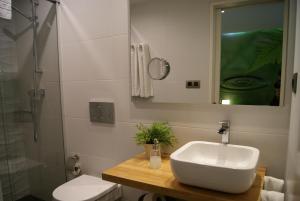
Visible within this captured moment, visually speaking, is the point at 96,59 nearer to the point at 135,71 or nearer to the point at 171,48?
the point at 135,71

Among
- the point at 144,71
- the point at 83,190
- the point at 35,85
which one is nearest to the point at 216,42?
the point at 144,71

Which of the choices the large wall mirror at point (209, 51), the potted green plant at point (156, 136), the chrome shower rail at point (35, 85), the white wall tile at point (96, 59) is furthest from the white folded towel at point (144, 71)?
the chrome shower rail at point (35, 85)

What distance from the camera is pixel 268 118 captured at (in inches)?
46.8

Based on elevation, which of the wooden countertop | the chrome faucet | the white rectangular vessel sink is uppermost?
the chrome faucet

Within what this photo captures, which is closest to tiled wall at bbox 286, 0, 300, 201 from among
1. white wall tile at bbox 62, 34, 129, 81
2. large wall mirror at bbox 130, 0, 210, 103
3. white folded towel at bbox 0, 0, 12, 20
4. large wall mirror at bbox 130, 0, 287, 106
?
large wall mirror at bbox 130, 0, 287, 106

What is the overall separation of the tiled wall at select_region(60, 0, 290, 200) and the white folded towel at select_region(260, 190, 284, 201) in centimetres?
19

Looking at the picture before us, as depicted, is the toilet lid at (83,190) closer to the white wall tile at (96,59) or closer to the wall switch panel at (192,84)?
the white wall tile at (96,59)

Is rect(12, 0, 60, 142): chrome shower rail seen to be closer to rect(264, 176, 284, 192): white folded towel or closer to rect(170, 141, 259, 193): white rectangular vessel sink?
rect(170, 141, 259, 193): white rectangular vessel sink

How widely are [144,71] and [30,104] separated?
1.10 meters

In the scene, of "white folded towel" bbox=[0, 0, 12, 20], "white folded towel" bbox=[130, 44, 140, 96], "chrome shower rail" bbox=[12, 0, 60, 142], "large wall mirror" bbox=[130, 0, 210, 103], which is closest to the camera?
"large wall mirror" bbox=[130, 0, 210, 103]

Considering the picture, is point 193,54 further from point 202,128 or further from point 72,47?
point 72,47

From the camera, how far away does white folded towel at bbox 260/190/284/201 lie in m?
1.02

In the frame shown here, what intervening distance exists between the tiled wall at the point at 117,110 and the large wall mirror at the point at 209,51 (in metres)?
0.07

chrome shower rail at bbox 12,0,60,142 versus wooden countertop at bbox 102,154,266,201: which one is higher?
chrome shower rail at bbox 12,0,60,142
